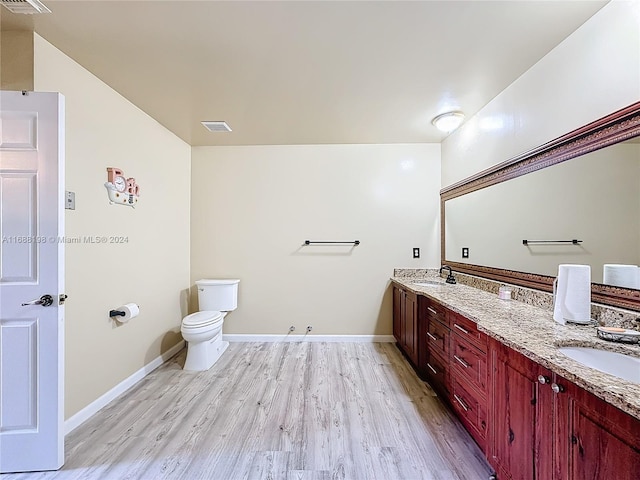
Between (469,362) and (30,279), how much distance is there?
8.52 ft

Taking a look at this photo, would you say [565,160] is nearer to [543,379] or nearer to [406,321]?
[543,379]

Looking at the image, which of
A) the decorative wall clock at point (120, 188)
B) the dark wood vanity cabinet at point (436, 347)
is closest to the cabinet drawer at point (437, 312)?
the dark wood vanity cabinet at point (436, 347)

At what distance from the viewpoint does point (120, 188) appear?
237cm

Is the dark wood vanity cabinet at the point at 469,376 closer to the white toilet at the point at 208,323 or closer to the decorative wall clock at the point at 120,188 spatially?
the white toilet at the point at 208,323

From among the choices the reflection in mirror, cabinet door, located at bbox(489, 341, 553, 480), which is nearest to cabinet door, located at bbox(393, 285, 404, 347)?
the reflection in mirror

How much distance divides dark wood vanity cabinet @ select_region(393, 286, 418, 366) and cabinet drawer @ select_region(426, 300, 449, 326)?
0.59 feet

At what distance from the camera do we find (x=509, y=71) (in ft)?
6.73

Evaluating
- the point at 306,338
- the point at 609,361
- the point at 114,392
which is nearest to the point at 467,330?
the point at 609,361

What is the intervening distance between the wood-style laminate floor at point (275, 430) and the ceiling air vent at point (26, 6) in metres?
2.47

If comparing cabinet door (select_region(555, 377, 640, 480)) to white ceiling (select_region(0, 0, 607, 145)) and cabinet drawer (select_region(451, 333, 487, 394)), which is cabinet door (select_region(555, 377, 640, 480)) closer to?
cabinet drawer (select_region(451, 333, 487, 394))

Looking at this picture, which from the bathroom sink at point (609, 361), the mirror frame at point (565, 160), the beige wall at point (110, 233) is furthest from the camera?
the beige wall at point (110, 233)

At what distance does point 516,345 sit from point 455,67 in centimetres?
182

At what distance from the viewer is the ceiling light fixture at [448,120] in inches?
107

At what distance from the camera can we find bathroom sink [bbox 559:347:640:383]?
112 cm
